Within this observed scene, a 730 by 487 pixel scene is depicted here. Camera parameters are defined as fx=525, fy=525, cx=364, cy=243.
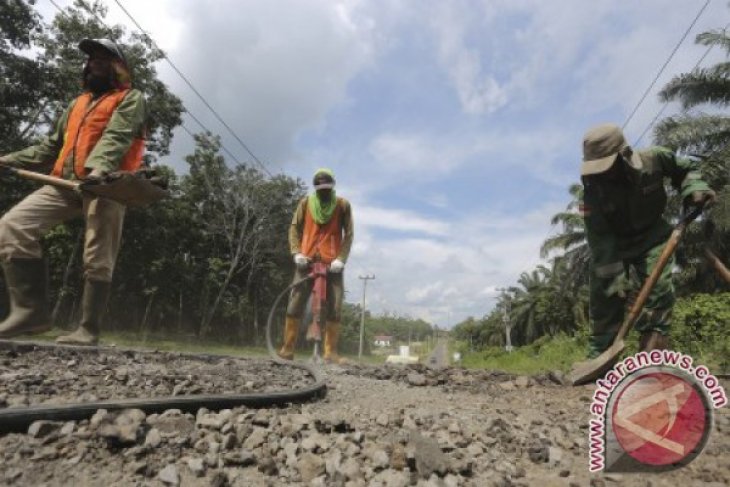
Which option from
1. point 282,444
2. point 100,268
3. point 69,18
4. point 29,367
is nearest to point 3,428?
point 282,444

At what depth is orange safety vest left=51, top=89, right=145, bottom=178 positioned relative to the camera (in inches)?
144

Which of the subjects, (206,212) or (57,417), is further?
(206,212)

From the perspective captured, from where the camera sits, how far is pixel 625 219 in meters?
3.27

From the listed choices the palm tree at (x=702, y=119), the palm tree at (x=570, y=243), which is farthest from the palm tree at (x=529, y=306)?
the palm tree at (x=702, y=119)

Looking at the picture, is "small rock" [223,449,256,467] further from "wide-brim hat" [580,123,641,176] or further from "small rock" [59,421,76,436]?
"wide-brim hat" [580,123,641,176]

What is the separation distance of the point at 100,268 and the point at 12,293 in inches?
21.3

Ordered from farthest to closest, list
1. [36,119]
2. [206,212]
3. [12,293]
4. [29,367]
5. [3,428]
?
[206,212] < [36,119] < [12,293] < [29,367] < [3,428]

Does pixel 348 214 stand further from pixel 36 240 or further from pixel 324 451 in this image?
pixel 324 451

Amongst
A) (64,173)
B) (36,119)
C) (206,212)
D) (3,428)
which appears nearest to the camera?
(3,428)

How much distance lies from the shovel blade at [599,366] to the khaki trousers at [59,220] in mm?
3156

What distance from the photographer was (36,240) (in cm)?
352

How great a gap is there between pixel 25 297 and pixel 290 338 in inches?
101

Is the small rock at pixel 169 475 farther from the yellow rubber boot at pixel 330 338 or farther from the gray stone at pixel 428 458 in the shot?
the yellow rubber boot at pixel 330 338

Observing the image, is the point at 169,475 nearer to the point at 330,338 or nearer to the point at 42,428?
the point at 42,428
